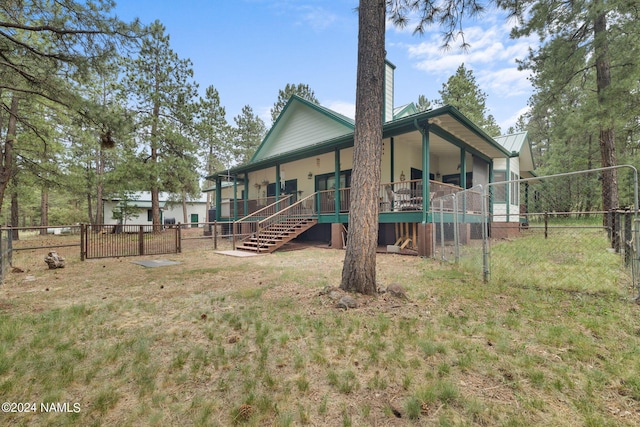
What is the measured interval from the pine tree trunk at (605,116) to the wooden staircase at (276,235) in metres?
9.56

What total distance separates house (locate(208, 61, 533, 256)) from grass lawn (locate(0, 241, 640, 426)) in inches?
206

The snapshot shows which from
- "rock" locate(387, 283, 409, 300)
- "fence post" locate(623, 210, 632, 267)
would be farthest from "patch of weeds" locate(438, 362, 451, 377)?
"fence post" locate(623, 210, 632, 267)

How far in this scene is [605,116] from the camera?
8.00 metres

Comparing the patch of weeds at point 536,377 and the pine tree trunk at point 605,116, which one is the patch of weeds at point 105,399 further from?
the pine tree trunk at point 605,116

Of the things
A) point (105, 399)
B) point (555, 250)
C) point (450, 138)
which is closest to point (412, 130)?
point (450, 138)

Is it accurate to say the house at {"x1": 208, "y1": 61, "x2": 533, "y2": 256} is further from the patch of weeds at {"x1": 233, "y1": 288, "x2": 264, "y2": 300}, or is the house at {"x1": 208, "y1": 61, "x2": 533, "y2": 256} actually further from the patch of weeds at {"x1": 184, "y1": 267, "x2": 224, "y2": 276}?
the patch of weeds at {"x1": 233, "y1": 288, "x2": 264, "y2": 300}

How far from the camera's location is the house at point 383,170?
30.1 ft

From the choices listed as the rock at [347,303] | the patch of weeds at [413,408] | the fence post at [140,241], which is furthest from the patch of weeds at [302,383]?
the fence post at [140,241]

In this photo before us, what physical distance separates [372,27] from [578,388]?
486 cm

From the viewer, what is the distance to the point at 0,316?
3.70 metres

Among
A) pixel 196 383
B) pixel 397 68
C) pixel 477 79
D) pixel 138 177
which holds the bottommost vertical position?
pixel 196 383

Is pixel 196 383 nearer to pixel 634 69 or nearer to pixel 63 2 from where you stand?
pixel 63 2

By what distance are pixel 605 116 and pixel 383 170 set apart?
655 cm

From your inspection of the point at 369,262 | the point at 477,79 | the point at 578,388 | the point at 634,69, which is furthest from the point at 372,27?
the point at 477,79
